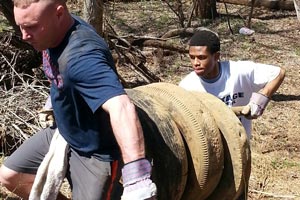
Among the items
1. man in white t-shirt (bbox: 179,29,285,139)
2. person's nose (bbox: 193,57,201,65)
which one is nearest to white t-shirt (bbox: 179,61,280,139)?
man in white t-shirt (bbox: 179,29,285,139)

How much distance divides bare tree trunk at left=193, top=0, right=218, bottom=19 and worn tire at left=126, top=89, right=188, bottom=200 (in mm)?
8093

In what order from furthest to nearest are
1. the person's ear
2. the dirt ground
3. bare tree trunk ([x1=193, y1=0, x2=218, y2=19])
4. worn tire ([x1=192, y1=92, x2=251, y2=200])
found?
bare tree trunk ([x1=193, y1=0, x2=218, y2=19]) → the dirt ground → worn tire ([x1=192, y1=92, x2=251, y2=200]) → the person's ear

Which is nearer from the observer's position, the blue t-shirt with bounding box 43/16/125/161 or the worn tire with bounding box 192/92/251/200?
the blue t-shirt with bounding box 43/16/125/161

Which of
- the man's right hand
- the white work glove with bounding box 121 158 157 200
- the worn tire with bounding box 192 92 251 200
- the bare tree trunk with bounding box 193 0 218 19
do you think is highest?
the white work glove with bounding box 121 158 157 200

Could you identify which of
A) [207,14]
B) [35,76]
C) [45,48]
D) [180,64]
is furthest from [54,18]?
[207,14]

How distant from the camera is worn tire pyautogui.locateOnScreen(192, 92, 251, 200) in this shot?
12.8 feet

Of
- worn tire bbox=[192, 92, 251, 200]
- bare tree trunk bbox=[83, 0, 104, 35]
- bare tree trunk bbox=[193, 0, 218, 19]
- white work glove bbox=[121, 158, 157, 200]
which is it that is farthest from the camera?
bare tree trunk bbox=[193, 0, 218, 19]

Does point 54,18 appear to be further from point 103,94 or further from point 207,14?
point 207,14

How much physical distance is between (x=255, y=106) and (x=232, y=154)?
459mm

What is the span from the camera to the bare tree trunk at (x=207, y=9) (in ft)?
38.1

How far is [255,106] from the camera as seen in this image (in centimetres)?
422

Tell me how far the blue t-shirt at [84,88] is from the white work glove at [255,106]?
4.19 feet

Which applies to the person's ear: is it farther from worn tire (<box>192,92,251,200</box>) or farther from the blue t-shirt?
worn tire (<box>192,92,251,200</box>)

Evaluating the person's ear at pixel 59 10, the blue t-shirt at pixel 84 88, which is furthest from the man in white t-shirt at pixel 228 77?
the person's ear at pixel 59 10
